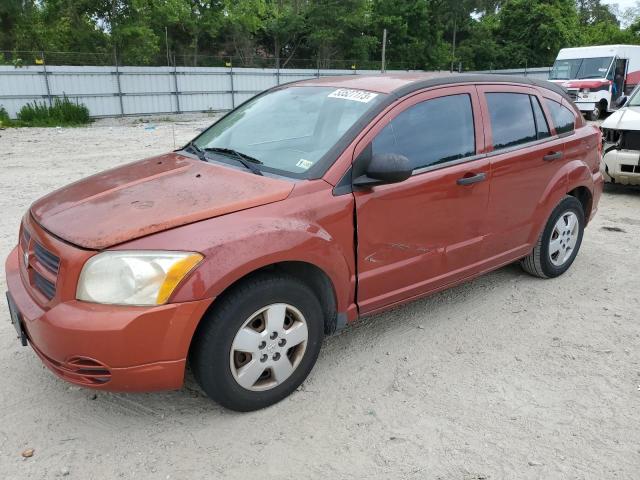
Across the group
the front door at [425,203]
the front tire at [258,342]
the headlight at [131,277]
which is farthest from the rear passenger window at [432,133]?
the headlight at [131,277]

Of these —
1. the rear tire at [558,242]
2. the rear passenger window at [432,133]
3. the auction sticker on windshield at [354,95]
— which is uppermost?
the auction sticker on windshield at [354,95]

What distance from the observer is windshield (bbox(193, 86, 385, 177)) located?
320cm

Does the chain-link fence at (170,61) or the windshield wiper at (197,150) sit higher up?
the chain-link fence at (170,61)

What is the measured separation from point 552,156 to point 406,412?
2.45 metres

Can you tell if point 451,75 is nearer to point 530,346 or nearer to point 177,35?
point 530,346

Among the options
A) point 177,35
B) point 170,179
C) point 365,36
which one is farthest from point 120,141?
point 365,36

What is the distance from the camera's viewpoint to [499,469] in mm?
2508

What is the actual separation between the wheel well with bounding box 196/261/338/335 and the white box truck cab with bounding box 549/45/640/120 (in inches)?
737

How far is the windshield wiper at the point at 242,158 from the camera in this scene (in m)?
3.18

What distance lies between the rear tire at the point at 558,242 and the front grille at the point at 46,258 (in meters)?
3.53

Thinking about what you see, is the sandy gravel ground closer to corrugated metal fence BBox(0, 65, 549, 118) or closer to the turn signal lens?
the turn signal lens

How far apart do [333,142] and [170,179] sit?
960mm

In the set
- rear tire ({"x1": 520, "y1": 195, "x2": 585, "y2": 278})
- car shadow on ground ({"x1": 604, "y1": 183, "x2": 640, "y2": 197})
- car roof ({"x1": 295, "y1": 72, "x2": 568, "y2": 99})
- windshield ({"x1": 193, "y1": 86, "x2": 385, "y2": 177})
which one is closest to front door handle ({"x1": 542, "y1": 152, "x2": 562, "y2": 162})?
rear tire ({"x1": 520, "y1": 195, "x2": 585, "y2": 278})

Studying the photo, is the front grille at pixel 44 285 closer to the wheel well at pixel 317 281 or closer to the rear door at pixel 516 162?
the wheel well at pixel 317 281
